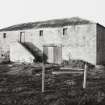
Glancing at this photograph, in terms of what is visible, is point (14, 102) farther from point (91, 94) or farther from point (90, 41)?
point (90, 41)

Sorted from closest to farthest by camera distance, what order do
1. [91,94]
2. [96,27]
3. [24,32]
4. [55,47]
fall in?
[91,94]
[96,27]
[55,47]
[24,32]

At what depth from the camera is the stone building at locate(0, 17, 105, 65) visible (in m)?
21.7

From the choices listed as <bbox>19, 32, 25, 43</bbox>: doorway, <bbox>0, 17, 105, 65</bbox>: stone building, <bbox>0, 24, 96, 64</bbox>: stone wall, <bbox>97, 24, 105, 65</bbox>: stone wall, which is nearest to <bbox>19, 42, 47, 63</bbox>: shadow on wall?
<bbox>0, 17, 105, 65</bbox>: stone building

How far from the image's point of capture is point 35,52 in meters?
25.5

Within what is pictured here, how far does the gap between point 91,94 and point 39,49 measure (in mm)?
17839

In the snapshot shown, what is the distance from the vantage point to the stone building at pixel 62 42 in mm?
21719

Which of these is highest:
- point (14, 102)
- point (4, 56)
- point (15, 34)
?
point (15, 34)

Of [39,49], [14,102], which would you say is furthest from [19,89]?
[39,49]

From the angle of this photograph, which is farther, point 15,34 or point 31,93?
point 15,34

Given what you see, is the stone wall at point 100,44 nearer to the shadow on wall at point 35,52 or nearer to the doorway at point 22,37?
the shadow on wall at point 35,52

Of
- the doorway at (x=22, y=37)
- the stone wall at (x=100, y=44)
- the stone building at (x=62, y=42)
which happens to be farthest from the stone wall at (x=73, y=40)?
the doorway at (x=22, y=37)

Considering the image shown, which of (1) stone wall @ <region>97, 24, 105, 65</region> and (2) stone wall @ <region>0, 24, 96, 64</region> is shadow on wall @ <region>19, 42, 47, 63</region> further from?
(1) stone wall @ <region>97, 24, 105, 65</region>

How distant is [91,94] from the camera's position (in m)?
8.22

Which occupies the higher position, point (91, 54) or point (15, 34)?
point (15, 34)
